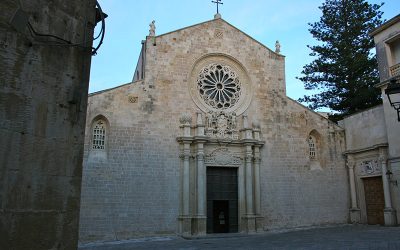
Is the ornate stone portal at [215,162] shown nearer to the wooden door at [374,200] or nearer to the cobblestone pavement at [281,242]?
the cobblestone pavement at [281,242]

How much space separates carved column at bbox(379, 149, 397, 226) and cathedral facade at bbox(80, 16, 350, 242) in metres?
2.62

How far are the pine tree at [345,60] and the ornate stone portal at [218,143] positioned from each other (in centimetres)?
1174

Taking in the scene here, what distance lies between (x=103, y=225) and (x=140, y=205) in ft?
5.76

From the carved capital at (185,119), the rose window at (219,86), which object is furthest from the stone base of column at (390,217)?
the carved capital at (185,119)

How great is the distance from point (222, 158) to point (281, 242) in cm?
616

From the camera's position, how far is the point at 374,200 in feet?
61.8

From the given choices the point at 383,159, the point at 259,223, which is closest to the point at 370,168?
the point at 383,159

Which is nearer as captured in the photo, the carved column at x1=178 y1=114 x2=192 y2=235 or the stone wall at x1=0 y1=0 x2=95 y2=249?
the stone wall at x1=0 y1=0 x2=95 y2=249

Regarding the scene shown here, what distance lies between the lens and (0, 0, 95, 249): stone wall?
3.74m

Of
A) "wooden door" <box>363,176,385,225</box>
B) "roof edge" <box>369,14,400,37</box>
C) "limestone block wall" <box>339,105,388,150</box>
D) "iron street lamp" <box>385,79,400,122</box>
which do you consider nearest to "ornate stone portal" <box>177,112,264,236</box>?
"limestone block wall" <box>339,105,388,150</box>

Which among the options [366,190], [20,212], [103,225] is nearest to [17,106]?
[20,212]

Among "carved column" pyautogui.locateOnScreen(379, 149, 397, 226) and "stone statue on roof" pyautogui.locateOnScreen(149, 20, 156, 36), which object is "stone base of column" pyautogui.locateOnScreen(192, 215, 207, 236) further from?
"stone statue on roof" pyautogui.locateOnScreen(149, 20, 156, 36)

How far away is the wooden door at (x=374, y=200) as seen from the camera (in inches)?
722

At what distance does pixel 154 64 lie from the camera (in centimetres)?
1781
